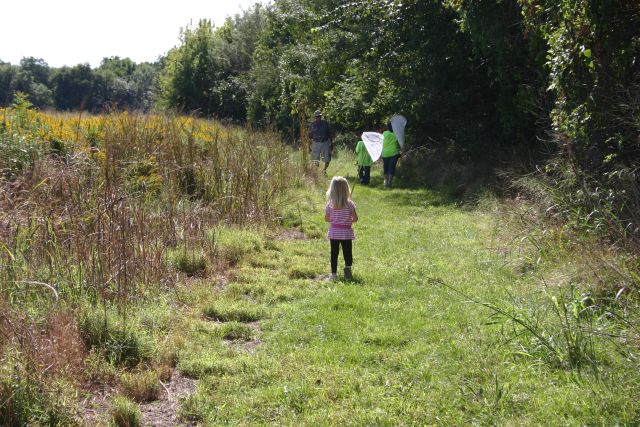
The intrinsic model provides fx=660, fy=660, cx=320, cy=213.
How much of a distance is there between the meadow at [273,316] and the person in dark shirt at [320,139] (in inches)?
324

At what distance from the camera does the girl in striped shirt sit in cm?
827

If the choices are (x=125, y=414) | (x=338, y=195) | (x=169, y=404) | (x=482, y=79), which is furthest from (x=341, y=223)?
(x=482, y=79)

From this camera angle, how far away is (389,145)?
17.1 metres

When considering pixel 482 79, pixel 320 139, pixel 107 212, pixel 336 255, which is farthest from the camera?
pixel 320 139

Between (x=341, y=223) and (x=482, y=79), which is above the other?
(x=482, y=79)

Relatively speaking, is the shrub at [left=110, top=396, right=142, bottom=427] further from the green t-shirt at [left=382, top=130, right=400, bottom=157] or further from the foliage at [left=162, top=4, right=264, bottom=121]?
the foliage at [left=162, top=4, right=264, bottom=121]

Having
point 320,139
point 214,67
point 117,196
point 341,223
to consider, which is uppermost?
point 214,67

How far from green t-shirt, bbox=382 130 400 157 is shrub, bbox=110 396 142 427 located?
1345cm

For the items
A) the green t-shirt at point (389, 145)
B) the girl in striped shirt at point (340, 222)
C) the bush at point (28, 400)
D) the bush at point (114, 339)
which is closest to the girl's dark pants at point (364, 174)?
the green t-shirt at point (389, 145)

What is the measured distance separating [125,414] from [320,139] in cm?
1454

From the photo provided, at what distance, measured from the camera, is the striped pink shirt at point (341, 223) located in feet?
27.4

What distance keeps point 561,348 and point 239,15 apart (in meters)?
40.3

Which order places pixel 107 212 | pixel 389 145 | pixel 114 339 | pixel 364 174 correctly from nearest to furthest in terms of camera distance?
pixel 114 339 < pixel 107 212 < pixel 389 145 < pixel 364 174

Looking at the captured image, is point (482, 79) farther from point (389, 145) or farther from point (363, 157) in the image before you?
point (363, 157)
